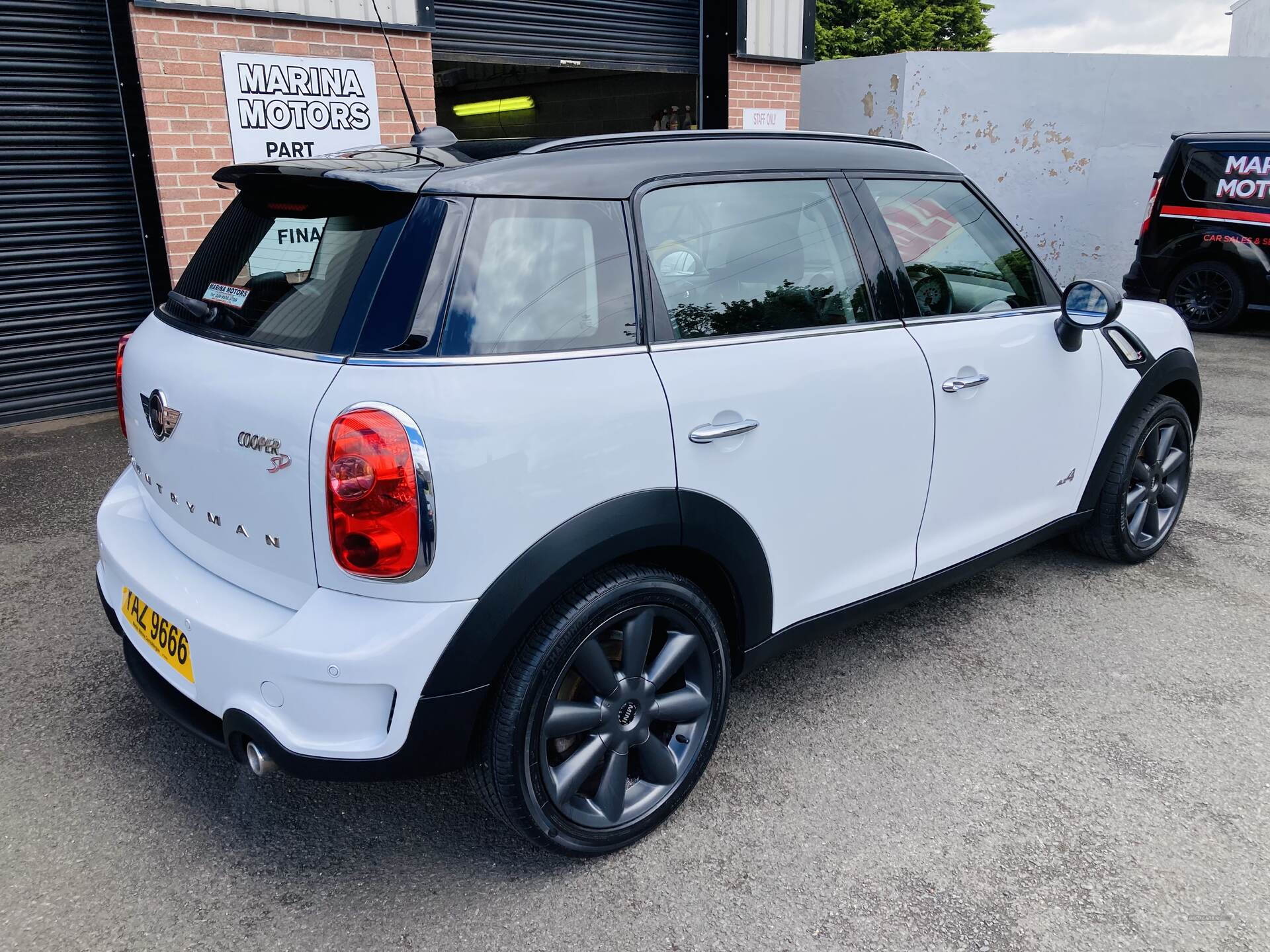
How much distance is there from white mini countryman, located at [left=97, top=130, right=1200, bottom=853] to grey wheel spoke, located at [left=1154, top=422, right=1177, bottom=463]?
1.31m

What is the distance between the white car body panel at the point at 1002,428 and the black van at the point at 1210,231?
24.5 feet

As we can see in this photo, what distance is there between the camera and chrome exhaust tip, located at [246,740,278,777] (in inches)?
79.9

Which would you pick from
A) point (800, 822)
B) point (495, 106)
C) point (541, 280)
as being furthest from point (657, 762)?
point (495, 106)

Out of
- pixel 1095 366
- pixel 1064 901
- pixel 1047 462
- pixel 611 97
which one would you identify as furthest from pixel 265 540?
pixel 611 97

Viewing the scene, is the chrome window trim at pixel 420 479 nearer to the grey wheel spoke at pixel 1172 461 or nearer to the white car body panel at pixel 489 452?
the white car body panel at pixel 489 452

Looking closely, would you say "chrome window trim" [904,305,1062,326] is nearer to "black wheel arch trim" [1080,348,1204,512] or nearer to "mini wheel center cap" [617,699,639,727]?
"black wheel arch trim" [1080,348,1204,512]

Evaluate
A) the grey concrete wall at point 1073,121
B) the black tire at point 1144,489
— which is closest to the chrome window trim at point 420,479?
the black tire at point 1144,489

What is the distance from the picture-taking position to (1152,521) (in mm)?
4016

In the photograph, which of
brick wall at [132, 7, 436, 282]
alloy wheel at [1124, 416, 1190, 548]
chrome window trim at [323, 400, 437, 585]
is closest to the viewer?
chrome window trim at [323, 400, 437, 585]

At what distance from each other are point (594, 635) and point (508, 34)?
22.4 feet

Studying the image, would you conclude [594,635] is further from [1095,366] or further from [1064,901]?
[1095,366]

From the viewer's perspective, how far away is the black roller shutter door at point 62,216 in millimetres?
6078

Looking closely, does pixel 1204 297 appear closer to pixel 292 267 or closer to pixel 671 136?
pixel 671 136

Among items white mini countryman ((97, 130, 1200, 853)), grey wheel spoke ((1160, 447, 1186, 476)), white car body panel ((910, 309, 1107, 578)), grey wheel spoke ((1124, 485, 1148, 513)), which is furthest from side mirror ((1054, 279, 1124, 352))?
grey wheel spoke ((1160, 447, 1186, 476))
